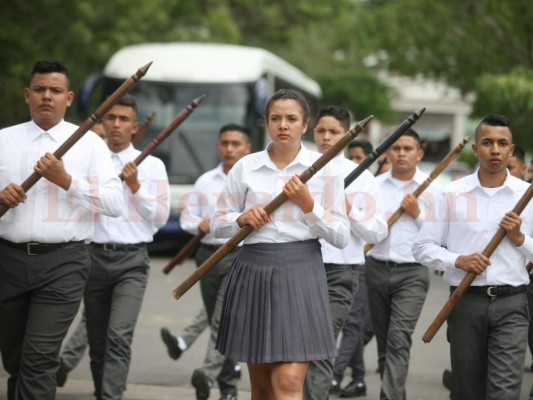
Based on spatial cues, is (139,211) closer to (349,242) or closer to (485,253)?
(349,242)

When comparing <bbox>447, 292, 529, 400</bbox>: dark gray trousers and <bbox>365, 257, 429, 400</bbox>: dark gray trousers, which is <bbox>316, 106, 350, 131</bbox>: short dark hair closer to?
<bbox>365, 257, 429, 400</bbox>: dark gray trousers

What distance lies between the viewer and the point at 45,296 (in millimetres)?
6164

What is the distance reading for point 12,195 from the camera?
5930 millimetres

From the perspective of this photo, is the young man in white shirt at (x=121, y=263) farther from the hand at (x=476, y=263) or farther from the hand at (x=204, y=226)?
the hand at (x=476, y=263)

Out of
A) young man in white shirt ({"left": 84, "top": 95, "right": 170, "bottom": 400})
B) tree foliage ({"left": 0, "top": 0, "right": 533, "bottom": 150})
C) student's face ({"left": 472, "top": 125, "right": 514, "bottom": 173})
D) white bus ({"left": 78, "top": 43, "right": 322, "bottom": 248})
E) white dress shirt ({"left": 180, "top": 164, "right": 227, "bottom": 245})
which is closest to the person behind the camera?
student's face ({"left": 472, "top": 125, "right": 514, "bottom": 173})

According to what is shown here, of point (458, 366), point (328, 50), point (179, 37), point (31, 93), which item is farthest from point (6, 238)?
point (328, 50)

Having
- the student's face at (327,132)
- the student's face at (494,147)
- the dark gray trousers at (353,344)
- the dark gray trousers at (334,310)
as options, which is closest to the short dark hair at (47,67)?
the student's face at (327,132)

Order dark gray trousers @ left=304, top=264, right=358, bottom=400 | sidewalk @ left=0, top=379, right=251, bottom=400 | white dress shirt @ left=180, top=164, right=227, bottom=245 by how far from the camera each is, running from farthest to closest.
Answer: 1. white dress shirt @ left=180, top=164, right=227, bottom=245
2. sidewalk @ left=0, top=379, right=251, bottom=400
3. dark gray trousers @ left=304, top=264, right=358, bottom=400

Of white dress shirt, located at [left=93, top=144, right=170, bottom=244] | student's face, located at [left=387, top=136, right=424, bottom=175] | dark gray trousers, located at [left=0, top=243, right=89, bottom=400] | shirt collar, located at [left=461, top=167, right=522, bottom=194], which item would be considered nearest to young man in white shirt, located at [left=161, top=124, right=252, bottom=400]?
white dress shirt, located at [left=93, top=144, right=170, bottom=244]

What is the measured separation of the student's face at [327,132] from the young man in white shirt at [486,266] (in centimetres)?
133

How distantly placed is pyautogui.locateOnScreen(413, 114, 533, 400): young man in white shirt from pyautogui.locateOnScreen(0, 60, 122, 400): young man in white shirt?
1940 millimetres

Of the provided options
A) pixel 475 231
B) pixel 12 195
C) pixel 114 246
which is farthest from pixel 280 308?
pixel 114 246

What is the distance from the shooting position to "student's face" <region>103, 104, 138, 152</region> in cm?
811

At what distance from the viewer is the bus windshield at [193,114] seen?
1920 cm
